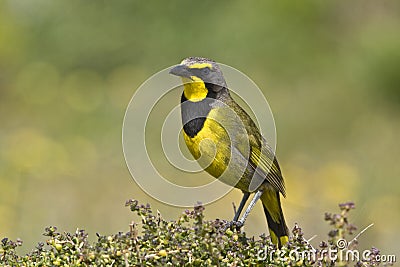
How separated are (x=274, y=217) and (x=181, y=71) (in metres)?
0.86

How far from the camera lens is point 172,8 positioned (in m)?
11.8

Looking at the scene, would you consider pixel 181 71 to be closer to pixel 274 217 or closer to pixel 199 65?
pixel 199 65

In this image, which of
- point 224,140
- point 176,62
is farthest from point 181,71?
point 176,62

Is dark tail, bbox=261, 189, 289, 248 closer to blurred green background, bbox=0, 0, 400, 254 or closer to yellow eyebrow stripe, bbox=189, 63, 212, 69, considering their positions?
yellow eyebrow stripe, bbox=189, 63, 212, 69

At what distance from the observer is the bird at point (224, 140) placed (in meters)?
3.72

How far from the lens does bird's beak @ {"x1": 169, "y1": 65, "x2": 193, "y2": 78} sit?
3.71 m

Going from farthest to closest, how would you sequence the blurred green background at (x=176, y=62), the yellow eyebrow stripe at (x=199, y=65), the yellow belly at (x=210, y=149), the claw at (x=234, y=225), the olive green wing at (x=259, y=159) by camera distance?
the blurred green background at (x=176, y=62) → the olive green wing at (x=259, y=159) → the yellow eyebrow stripe at (x=199, y=65) → the yellow belly at (x=210, y=149) → the claw at (x=234, y=225)

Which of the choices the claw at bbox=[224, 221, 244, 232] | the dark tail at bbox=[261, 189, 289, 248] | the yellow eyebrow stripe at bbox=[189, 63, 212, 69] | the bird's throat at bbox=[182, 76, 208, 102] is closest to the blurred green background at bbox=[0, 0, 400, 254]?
the dark tail at bbox=[261, 189, 289, 248]

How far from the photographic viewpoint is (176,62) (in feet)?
34.7

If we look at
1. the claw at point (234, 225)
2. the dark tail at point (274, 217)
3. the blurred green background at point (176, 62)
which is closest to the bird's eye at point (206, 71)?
the dark tail at point (274, 217)

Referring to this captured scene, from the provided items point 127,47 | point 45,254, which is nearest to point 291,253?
point 45,254

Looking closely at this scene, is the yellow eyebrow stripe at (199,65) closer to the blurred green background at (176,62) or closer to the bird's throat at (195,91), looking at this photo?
the bird's throat at (195,91)

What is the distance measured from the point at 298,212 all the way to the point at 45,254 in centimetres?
400

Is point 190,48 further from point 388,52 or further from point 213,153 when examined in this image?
point 213,153
